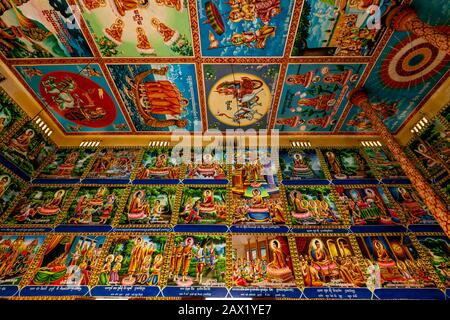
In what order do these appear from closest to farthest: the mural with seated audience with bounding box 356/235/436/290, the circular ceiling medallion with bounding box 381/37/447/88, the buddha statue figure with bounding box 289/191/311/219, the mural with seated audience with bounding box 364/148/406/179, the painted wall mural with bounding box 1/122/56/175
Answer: the mural with seated audience with bounding box 356/235/436/290 → the circular ceiling medallion with bounding box 381/37/447/88 → the buddha statue figure with bounding box 289/191/311/219 → the painted wall mural with bounding box 1/122/56/175 → the mural with seated audience with bounding box 364/148/406/179

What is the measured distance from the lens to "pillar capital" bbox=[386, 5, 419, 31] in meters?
6.73

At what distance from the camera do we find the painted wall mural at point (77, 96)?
8484 mm

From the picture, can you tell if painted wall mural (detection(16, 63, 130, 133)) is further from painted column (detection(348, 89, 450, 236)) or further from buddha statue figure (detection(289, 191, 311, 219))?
painted column (detection(348, 89, 450, 236))

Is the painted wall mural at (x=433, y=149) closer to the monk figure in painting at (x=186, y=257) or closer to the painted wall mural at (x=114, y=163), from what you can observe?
the monk figure in painting at (x=186, y=257)

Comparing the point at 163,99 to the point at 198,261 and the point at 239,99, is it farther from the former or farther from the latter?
the point at 198,261

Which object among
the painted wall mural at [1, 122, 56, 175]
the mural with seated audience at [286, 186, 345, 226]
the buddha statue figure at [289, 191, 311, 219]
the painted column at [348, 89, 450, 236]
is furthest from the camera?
the painted wall mural at [1, 122, 56, 175]

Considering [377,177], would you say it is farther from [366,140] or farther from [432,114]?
[432,114]

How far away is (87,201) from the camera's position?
8547mm

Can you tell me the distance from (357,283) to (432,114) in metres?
6.04

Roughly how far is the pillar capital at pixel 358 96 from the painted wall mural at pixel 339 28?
1.25 meters

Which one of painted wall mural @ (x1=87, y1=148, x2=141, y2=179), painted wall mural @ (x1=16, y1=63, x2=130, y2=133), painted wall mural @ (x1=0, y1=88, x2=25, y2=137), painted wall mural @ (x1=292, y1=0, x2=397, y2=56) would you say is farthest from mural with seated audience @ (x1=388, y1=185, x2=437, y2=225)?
painted wall mural @ (x1=0, y1=88, x2=25, y2=137)

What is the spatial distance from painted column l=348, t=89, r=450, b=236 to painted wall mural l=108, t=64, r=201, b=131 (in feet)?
17.5

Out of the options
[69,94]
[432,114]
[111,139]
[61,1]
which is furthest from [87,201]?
[432,114]

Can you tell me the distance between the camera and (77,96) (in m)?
9.09
